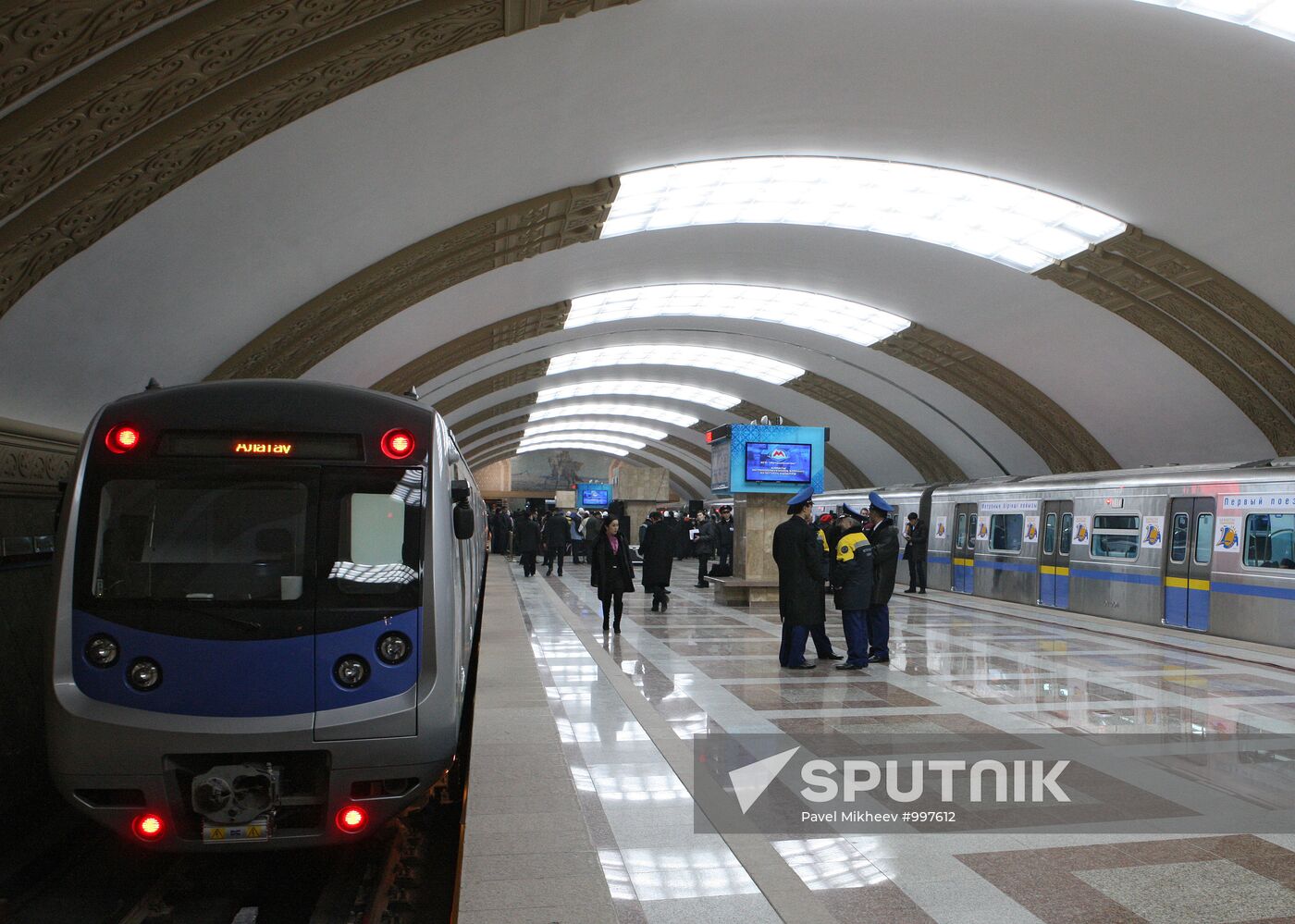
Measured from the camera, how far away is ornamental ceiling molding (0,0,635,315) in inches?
313

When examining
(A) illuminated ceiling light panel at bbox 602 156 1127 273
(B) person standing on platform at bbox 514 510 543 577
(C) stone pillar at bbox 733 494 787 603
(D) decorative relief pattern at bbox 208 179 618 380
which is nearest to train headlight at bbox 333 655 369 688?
(D) decorative relief pattern at bbox 208 179 618 380

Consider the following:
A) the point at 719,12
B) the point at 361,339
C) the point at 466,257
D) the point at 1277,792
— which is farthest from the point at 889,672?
the point at 361,339

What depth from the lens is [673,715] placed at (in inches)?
313

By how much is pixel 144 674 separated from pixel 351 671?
940mm

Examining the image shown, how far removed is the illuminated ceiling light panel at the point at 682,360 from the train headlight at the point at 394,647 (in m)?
28.3

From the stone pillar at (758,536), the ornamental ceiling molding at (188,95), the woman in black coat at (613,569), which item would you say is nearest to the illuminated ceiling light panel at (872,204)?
the stone pillar at (758,536)

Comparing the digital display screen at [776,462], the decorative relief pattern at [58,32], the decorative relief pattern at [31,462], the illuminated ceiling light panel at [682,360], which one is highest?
the illuminated ceiling light panel at [682,360]

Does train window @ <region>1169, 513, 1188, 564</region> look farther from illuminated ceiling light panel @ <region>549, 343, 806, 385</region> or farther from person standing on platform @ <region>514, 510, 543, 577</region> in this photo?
illuminated ceiling light panel @ <region>549, 343, 806, 385</region>

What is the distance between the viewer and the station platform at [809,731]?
4223mm

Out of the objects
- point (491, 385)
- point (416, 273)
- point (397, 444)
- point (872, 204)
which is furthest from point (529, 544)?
point (397, 444)

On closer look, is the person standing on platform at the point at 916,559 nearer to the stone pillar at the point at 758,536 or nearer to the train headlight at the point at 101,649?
the stone pillar at the point at 758,536

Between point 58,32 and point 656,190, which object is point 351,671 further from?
point 656,190

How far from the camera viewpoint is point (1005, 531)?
20.4m

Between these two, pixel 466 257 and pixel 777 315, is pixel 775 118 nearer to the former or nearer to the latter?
pixel 466 257
